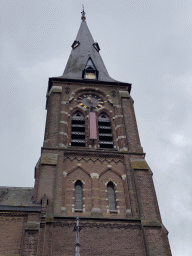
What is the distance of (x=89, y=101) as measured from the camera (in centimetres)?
2642

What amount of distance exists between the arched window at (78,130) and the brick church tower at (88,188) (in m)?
0.07

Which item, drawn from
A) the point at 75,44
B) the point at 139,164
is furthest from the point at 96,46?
the point at 139,164

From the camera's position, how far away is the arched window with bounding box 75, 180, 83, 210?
61.0 feet

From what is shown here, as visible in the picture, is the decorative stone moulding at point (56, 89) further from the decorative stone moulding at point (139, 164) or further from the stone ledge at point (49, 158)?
the decorative stone moulding at point (139, 164)

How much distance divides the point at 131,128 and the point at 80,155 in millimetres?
4704

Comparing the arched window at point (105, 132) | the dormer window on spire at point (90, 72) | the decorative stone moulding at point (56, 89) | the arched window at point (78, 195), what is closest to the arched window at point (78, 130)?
the arched window at point (105, 132)

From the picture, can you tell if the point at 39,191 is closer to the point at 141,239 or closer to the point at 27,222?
the point at 27,222

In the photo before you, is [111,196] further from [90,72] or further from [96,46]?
[96,46]

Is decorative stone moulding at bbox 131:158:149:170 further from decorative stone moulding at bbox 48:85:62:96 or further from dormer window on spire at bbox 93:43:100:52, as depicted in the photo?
dormer window on spire at bbox 93:43:100:52

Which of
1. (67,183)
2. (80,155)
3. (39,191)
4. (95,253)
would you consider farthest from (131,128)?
(95,253)

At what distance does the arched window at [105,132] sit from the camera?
23.1m

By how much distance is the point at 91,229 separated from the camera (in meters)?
17.0

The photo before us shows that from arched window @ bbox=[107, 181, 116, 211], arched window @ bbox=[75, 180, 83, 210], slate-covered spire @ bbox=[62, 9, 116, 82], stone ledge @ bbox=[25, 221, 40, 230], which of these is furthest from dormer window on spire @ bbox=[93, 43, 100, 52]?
stone ledge @ bbox=[25, 221, 40, 230]

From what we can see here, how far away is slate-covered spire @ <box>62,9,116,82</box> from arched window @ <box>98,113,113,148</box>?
16.1 feet
